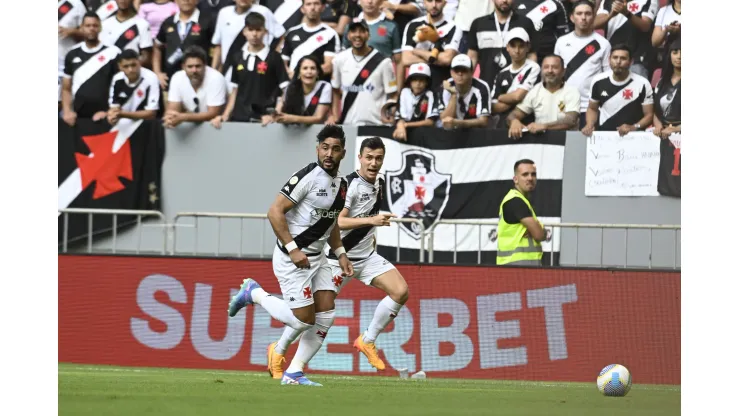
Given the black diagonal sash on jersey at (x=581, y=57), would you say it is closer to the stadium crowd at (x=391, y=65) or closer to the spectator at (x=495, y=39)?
the stadium crowd at (x=391, y=65)

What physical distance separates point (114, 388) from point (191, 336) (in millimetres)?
3797

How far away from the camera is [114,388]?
29.4 ft

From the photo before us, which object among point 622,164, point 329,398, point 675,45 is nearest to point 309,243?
point 329,398

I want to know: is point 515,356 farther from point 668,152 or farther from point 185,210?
point 185,210

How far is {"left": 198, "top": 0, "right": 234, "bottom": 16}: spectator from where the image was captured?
14.0 meters

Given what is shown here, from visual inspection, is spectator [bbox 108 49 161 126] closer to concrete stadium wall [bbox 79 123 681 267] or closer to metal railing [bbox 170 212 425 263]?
concrete stadium wall [bbox 79 123 681 267]

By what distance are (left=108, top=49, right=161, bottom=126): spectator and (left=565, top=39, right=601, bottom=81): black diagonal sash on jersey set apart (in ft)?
13.4

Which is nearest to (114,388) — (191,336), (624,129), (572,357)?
(191,336)

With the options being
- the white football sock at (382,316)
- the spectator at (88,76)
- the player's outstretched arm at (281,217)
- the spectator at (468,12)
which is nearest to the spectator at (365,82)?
the spectator at (468,12)

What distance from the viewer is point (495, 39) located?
1320 cm

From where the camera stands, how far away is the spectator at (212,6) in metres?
14.0

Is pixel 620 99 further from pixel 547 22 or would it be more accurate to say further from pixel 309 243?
pixel 309 243

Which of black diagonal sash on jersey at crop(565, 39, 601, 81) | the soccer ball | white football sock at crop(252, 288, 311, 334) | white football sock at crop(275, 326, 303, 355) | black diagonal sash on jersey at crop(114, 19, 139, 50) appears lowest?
the soccer ball

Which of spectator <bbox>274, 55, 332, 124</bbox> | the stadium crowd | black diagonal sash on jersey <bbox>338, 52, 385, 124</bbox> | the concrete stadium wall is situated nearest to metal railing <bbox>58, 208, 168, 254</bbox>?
the concrete stadium wall
